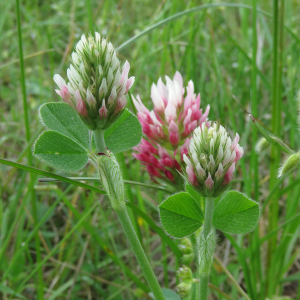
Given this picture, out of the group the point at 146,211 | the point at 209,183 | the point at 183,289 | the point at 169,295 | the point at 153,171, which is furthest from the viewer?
the point at 146,211

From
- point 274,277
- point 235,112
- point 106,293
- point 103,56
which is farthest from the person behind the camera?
point 235,112

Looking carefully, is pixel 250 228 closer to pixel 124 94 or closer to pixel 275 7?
pixel 124 94

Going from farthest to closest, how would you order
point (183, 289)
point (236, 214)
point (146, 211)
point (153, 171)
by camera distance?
point (146, 211)
point (153, 171)
point (183, 289)
point (236, 214)

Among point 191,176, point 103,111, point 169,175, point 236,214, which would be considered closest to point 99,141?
point 103,111

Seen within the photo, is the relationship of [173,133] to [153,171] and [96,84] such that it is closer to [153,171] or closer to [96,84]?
[153,171]

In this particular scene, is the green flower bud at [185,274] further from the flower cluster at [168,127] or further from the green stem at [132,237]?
the flower cluster at [168,127]

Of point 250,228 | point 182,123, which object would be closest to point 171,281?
point 182,123

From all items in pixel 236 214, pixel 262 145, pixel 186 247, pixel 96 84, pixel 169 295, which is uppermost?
pixel 96 84

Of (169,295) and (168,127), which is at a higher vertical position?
(168,127)
